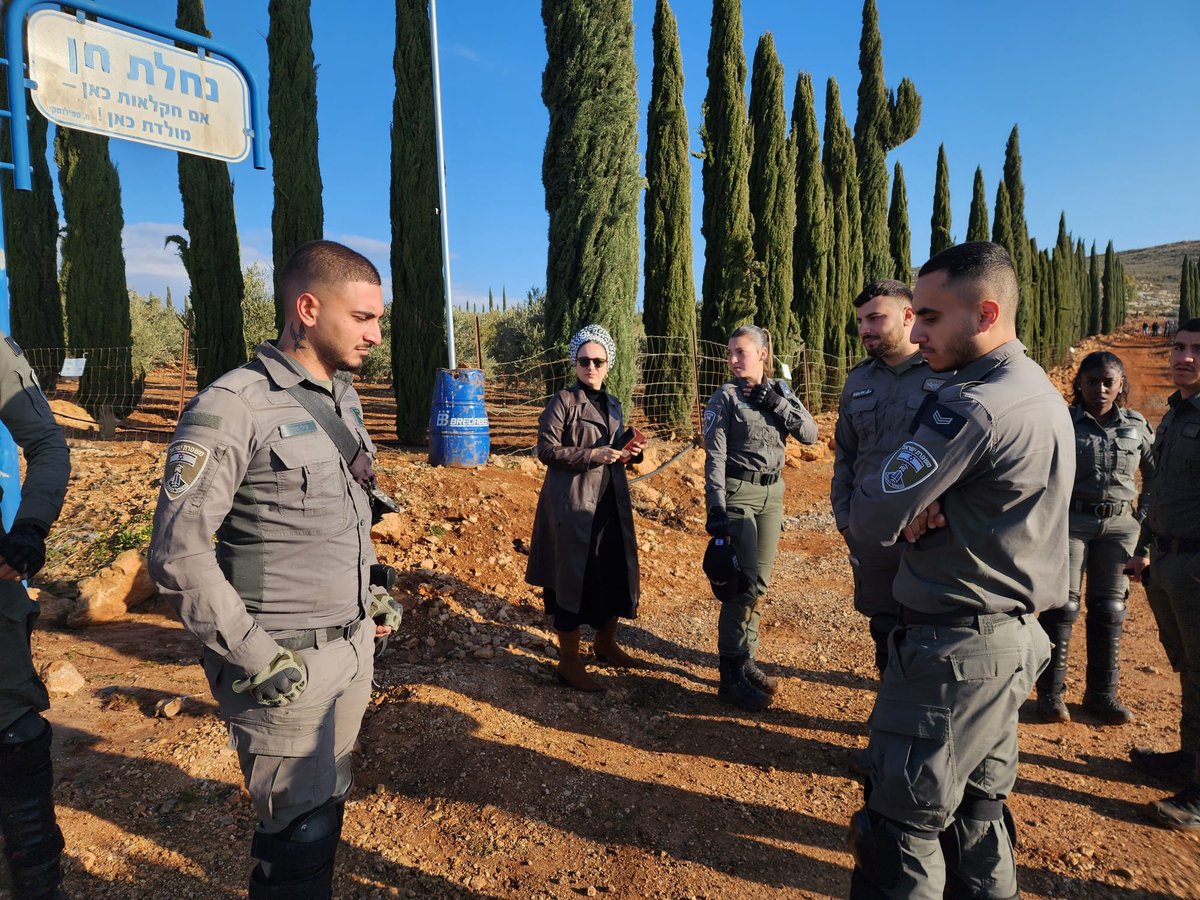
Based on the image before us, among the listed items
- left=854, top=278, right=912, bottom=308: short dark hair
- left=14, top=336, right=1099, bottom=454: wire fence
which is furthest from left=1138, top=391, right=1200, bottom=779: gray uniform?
left=14, top=336, right=1099, bottom=454: wire fence

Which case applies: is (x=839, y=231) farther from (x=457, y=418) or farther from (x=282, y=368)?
(x=282, y=368)

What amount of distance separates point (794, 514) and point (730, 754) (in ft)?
18.7

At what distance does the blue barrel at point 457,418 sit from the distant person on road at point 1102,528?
19.3 feet

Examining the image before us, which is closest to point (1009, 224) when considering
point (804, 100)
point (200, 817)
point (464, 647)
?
point (804, 100)

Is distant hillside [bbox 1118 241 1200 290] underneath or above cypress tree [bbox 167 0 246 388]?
above

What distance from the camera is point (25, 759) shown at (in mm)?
2283

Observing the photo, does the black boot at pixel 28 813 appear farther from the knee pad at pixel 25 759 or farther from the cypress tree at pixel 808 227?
the cypress tree at pixel 808 227

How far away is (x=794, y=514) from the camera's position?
352 inches

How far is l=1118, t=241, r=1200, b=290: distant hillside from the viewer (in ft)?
310

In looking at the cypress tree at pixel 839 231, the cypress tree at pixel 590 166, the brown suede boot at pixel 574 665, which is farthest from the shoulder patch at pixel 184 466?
the cypress tree at pixel 839 231

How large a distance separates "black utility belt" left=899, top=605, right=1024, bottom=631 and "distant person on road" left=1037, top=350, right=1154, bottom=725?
2.58 m

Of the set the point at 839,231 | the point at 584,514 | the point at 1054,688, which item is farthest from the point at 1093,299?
the point at 584,514

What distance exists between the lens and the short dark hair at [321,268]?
6.42 ft

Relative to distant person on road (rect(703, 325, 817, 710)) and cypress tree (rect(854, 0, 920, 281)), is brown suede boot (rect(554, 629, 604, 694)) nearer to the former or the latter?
distant person on road (rect(703, 325, 817, 710))
